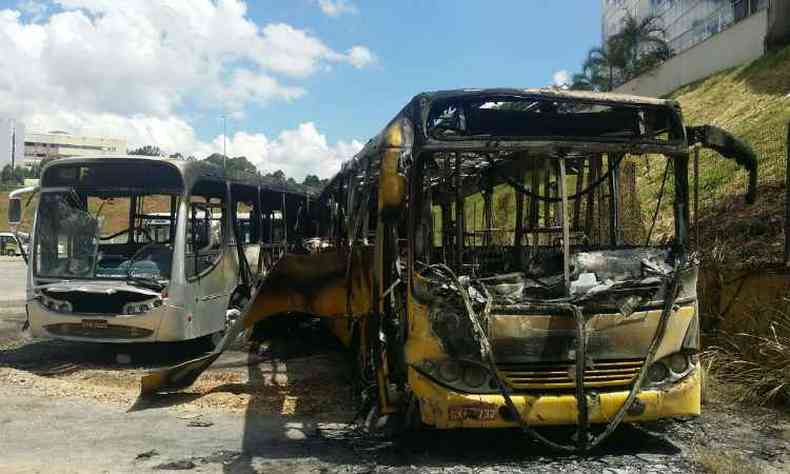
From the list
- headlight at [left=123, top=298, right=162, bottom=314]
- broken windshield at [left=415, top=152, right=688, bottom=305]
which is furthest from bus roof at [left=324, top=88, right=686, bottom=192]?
headlight at [left=123, top=298, right=162, bottom=314]

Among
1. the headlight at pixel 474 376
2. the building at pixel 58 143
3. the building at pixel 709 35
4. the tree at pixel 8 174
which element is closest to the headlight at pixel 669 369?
the headlight at pixel 474 376

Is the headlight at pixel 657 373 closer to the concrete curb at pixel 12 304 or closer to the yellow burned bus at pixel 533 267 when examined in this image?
the yellow burned bus at pixel 533 267

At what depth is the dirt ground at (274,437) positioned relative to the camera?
17.8 ft

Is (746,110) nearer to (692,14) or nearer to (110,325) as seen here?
(692,14)

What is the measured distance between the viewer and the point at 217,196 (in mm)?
10727

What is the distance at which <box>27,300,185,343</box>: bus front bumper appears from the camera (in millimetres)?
9000

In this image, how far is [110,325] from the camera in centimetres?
902

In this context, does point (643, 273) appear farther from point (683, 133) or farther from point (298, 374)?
point (298, 374)

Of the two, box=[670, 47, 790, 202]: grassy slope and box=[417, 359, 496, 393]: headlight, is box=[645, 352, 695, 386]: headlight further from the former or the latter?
box=[670, 47, 790, 202]: grassy slope

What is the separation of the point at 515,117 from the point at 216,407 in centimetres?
415

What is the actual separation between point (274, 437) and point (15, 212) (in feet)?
17.8

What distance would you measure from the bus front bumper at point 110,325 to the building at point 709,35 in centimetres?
2763

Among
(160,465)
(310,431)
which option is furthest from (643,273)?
(160,465)

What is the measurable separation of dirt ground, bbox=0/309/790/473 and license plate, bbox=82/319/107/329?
0.56 metres
